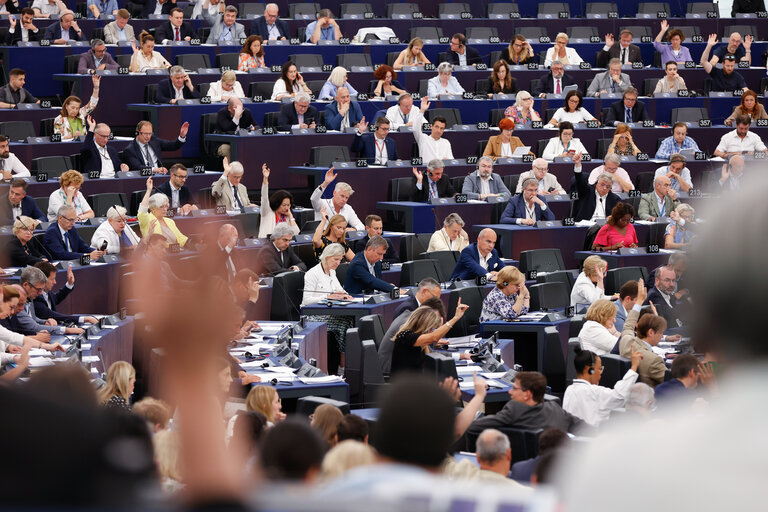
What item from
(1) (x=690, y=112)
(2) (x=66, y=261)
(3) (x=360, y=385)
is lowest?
(3) (x=360, y=385)

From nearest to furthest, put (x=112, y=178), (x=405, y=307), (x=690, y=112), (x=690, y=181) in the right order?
(x=405, y=307) → (x=112, y=178) → (x=690, y=181) → (x=690, y=112)

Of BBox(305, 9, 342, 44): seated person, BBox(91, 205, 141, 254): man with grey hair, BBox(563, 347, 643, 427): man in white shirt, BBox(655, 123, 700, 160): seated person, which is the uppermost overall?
BBox(305, 9, 342, 44): seated person

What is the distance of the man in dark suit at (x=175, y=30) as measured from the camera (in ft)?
45.0

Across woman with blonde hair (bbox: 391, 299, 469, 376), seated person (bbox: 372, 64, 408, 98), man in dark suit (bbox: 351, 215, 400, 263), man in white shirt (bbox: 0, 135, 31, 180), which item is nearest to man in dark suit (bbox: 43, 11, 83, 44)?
man in white shirt (bbox: 0, 135, 31, 180)

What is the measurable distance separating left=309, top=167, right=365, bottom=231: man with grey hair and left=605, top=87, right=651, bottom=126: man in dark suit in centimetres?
391

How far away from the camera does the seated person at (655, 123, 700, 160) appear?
13.0 metres

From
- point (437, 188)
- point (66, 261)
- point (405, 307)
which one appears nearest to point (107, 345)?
point (66, 261)

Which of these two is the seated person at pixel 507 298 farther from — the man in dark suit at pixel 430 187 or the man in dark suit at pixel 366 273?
the man in dark suit at pixel 430 187

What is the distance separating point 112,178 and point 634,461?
10382 mm

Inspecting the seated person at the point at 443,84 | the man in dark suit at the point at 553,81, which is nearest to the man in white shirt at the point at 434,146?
the seated person at the point at 443,84

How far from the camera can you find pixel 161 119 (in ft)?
39.7

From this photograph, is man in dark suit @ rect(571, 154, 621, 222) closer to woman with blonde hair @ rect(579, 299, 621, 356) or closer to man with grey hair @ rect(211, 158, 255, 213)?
man with grey hair @ rect(211, 158, 255, 213)

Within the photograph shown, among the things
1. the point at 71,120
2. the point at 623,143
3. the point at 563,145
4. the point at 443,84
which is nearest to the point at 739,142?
the point at 623,143

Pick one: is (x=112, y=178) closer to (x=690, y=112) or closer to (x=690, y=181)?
(x=690, y=181)
